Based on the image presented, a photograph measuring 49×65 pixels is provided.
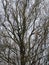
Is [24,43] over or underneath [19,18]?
underneath

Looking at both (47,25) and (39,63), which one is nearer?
(47,25)

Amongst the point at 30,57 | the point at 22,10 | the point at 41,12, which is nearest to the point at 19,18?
the point at 22,10

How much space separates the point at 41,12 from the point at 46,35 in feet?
3.75

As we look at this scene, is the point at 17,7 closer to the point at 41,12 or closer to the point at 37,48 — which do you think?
the point at 41,12

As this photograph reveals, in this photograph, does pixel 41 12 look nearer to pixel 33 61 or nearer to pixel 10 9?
pixel 10 9

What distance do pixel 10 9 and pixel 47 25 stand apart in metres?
1.94

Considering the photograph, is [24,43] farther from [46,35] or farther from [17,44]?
[46,35]

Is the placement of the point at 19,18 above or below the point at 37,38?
above

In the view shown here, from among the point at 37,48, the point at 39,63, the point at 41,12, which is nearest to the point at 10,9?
the point at 41,12

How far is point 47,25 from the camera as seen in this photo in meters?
11.1

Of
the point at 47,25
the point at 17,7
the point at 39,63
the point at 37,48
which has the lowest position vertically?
the point at 39,63

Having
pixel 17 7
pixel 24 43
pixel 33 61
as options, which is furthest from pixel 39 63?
pixel 17 7

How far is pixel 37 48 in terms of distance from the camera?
37.2 ft

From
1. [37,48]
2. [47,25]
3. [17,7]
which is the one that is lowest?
[37,48]
